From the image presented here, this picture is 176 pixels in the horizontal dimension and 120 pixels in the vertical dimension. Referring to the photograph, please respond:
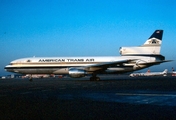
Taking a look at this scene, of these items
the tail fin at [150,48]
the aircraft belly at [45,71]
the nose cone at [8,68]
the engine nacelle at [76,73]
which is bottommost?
the engine nacelle at [76,73]

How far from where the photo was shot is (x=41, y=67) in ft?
113

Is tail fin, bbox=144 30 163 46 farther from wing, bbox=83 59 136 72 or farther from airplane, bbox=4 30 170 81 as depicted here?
wing, bbox=83 59 136 72

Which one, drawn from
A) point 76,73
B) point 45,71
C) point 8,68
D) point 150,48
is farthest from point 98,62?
point 8,68

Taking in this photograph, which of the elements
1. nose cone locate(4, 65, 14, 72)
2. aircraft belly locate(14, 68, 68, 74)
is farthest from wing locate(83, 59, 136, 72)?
nose cone locate(4, 65, 14, 72)

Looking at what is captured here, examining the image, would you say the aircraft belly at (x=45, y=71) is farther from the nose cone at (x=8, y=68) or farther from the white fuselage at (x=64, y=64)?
the nose cone at (x=8, y=68)

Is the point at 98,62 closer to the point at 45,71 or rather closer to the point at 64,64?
the point at 64,64

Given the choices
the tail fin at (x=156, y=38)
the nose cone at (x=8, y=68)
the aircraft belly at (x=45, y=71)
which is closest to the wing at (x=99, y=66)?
the aircraft belly at (x=45, y=71)

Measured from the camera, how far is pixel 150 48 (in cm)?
A: 3588

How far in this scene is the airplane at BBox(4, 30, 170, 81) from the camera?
1312 inches

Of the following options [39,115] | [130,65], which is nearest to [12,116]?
[39,115]

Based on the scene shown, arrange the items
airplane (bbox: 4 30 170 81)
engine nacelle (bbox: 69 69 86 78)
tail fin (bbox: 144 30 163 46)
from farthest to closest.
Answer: tail fin (bbox: 144 30 163 46)
airplane (bbox: 4 30 170 81)
engine nacelle (bbox: 69 69 86 78)

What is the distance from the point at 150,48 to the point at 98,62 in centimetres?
923

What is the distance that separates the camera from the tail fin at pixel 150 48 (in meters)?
35.7

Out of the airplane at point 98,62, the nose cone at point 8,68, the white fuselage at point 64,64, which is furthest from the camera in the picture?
the nose cone at point 8,68
